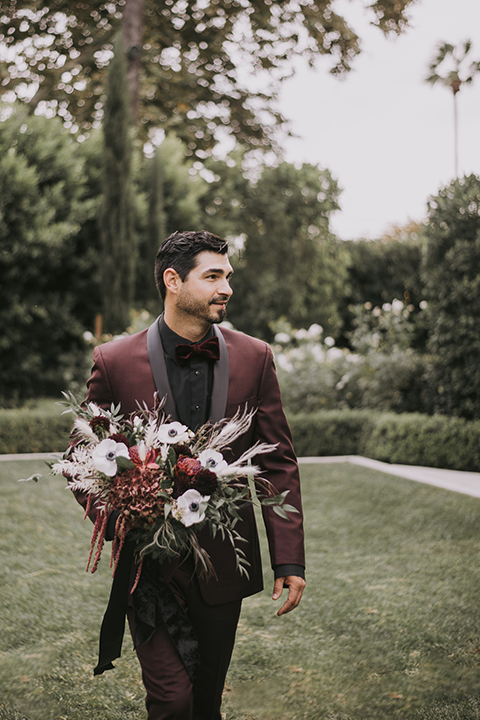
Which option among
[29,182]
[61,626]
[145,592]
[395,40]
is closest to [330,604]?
[61,626]

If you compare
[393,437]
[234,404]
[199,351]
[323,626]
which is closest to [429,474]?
[393,437]

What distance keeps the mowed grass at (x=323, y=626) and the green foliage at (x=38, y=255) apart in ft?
22.4

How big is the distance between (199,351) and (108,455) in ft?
1.72

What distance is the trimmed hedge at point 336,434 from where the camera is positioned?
A: 8805 mm

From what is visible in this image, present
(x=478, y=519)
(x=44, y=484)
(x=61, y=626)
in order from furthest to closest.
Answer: (x=44, y=484) → (x=478, y=519) → (x=61, y=626)

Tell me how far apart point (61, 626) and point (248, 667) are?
1263 millimetres

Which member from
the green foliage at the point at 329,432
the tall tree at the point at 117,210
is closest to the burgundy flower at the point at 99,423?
the green foliage at the point at 329,432

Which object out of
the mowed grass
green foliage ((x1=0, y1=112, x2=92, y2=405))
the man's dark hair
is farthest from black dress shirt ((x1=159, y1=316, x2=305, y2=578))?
green foliage ((x1=0, y1=112, x2=92, y2=405))

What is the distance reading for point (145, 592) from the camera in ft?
7.29

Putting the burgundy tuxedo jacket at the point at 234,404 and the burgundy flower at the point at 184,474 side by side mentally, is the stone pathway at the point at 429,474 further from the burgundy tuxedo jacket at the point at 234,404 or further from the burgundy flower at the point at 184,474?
the burgundy flower at the point at 184,474

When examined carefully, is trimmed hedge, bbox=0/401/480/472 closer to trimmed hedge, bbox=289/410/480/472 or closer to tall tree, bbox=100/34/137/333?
trimmed hedge, bbox=289/410/480/472

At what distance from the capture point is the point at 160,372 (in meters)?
2.35

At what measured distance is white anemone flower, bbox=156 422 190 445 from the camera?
6.66 ft

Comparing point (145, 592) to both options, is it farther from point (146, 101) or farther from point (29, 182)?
point (146, 101)
